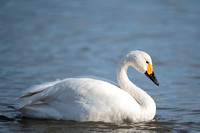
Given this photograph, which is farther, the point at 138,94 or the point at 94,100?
the point at 138,94

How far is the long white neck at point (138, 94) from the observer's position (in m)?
6.96

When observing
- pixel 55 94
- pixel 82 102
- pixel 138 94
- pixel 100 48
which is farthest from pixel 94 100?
pixel 100 48

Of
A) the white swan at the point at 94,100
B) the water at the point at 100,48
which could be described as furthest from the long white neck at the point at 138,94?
the water at the point at 100,48

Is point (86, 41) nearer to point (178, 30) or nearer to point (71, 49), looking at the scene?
point (71, 49)

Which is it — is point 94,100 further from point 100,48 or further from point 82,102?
point 100,48

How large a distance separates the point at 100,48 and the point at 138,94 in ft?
20.4

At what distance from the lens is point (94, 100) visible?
264 inches

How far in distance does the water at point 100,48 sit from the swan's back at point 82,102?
160 mm

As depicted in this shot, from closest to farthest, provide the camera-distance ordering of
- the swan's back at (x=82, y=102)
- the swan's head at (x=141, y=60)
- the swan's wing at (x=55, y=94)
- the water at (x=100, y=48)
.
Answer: the swan's back at (x=82, y=102) → the swan's wing at (x=55, y=94) → the swan's head at (x=141, y=60) → the water at (x=100, y=48)

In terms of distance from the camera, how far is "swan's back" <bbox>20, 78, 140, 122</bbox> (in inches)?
263

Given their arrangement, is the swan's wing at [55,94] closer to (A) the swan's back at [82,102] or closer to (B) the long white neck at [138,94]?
(A) the swan's back at [82,102]

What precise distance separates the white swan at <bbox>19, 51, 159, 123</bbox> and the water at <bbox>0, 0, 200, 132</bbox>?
6.2 inches

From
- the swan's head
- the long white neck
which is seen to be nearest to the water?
the long white neck

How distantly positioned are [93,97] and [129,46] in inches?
269
